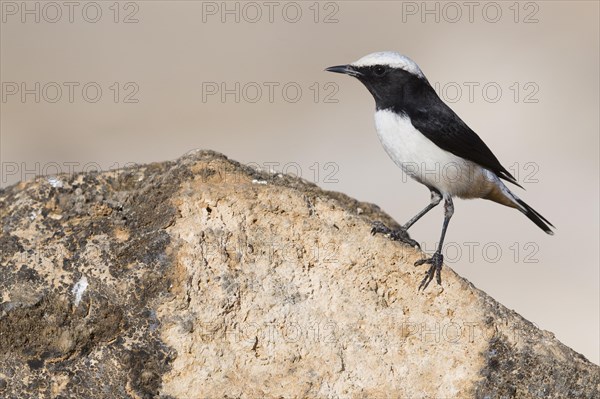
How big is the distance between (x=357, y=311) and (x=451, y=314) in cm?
62

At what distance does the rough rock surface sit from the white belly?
1581 mm

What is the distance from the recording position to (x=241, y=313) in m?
5.27

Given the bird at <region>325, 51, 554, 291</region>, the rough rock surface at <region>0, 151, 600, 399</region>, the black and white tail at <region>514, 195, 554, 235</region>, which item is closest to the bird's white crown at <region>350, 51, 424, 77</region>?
the bird at <region>325, 51, 554, 291</region>

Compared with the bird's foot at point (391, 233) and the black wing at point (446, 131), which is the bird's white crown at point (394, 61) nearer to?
the black wing at point (446, 131)

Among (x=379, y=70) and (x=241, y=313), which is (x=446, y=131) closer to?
(x=379, y=70)

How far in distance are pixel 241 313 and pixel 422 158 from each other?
2.56 metres

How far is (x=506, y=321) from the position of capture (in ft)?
18.1

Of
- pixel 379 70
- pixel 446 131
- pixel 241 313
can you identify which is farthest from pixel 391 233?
pixel 379 70

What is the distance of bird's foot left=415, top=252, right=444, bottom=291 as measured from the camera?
5.61 m

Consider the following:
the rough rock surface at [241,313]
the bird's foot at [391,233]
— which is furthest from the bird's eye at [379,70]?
the rough rock surface at [241,313]

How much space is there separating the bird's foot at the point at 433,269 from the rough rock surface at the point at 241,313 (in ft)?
0.15

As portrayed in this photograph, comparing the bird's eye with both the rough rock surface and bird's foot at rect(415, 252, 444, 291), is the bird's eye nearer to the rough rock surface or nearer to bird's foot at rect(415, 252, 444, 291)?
the rough rock surface

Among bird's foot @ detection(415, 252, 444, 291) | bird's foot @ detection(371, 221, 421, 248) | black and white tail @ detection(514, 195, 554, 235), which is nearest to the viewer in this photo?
bird's foot @ detection(415, 252, 444, 291)

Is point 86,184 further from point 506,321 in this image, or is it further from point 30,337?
point 506,321
